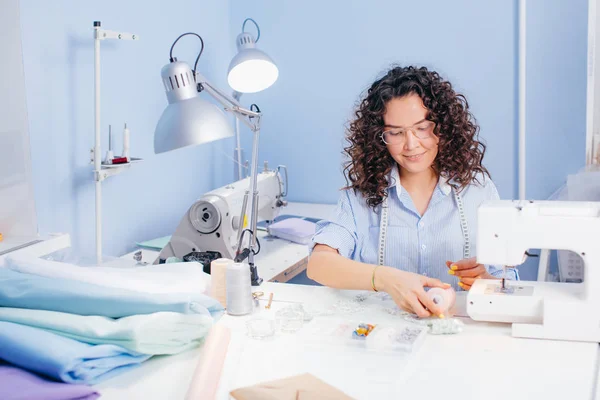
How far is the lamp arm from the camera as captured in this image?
190 cm

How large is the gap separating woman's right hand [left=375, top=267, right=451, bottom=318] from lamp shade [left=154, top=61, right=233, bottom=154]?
0.53 metres

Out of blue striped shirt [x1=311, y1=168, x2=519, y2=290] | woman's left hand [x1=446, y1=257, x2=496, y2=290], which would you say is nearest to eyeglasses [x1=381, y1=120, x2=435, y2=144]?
blue striped shirt [x1=311, y1=168, x2=519, y2=290]

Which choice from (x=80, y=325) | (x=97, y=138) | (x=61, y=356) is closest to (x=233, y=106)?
(x=97, y=138)

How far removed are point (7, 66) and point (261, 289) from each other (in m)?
1.16

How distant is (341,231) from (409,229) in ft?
0.63

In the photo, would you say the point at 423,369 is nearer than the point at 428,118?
Yes

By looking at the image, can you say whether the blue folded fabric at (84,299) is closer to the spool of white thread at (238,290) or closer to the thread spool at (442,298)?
the spool of white thread at (238,290)

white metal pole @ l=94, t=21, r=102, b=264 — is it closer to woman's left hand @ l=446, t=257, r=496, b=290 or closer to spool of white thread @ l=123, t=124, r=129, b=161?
spool of white thread @ l=123, t=124, r=129, b=161

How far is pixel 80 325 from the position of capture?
50.5 inches

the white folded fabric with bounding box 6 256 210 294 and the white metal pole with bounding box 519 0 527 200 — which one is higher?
the white metal pole with bounding box 519 0 527 200

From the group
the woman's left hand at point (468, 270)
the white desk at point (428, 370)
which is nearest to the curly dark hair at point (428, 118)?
the woman's left hand at point (468, 270)

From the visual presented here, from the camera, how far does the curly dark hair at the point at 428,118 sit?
182 centimetres

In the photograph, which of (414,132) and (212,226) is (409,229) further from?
(212,226)

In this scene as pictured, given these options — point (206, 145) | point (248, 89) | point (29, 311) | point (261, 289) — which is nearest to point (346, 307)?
point (261, 289)
